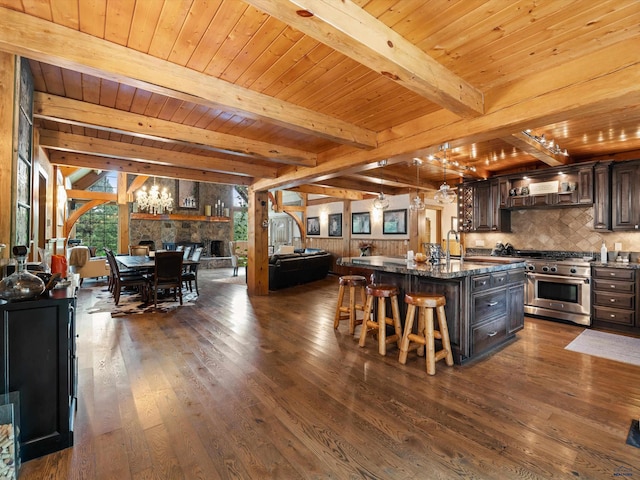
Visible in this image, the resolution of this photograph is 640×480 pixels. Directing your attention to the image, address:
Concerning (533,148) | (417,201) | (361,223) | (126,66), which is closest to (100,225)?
(361,223)

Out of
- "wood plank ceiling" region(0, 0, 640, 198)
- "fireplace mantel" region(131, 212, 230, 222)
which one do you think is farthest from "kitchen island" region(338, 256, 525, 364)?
"fireplace mantel" region(131, 212, 230, 222)

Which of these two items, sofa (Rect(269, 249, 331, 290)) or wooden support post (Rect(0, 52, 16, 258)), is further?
sofa (Rect(269, 249, 331, 290))

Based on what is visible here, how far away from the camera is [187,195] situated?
39.5 ft

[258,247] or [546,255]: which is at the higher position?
[258,247]

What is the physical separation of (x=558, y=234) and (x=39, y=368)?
6.64 metres

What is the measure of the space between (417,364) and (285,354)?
4.33ft

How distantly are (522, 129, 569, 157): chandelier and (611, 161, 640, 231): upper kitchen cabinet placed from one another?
31.1 inches

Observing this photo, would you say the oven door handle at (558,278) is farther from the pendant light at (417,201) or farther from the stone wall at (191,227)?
the stone wall at (191,227)

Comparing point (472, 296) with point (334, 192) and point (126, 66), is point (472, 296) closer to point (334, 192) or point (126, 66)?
point (126, 66)

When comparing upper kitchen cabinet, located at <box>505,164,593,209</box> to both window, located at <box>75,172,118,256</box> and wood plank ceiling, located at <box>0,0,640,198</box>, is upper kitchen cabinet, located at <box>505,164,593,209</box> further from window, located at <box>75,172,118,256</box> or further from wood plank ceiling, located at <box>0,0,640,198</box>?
window, located at <box>75,172,118,256</box>

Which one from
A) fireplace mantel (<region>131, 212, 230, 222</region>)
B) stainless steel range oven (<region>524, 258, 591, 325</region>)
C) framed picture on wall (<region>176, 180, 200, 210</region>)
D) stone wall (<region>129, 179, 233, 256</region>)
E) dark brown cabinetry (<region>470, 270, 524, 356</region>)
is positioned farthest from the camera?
framed picture on wall (<region>176, 180, 200, 210</region>)

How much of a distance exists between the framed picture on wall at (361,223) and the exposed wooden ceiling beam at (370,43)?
6.69 meters

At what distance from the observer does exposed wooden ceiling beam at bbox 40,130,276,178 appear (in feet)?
13.4

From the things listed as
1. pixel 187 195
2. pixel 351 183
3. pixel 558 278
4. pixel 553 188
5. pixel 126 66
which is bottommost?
pixel 558 278
